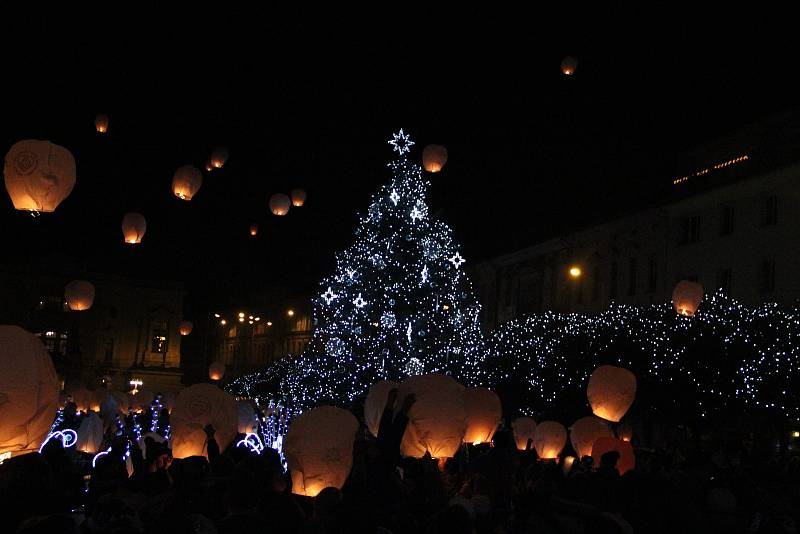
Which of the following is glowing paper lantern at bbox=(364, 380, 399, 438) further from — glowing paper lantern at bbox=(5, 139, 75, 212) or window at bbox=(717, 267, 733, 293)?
window at bbox=(717, 267, 733, 293)

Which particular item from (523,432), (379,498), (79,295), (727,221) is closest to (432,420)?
(379,498)

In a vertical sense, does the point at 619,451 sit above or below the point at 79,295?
below

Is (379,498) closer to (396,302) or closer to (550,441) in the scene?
(550,441)

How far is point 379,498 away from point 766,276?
24777mm

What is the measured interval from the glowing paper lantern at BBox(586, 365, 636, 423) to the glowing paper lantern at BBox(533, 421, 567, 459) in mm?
717

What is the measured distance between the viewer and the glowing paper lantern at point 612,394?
1391cm

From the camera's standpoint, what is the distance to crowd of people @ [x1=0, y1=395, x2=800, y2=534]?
16.5 feet

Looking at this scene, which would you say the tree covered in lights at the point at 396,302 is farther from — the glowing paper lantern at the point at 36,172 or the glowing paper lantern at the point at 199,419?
the glowing paper lantern at the point at 199,419

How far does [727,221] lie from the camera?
100 ft

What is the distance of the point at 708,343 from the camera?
25.0m

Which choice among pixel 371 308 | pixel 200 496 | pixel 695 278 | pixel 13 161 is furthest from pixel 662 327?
pixel 200 496

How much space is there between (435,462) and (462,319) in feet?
71.8

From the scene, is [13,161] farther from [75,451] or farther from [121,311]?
[121,311]

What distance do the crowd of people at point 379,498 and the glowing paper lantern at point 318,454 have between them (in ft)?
0.40
